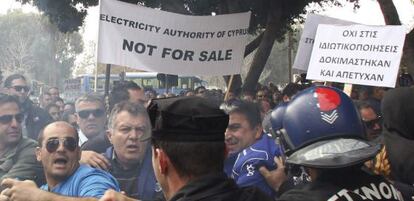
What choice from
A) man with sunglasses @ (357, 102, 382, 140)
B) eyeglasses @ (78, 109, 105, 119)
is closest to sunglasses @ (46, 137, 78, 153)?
eyeglasses @ (78, 109, 105, 119)

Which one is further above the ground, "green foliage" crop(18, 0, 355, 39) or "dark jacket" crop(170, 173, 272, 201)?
"green foliage" crop(18, 0, 355, 39)

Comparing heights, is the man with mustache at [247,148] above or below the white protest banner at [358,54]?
below

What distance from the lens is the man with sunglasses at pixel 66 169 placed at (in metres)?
2.99

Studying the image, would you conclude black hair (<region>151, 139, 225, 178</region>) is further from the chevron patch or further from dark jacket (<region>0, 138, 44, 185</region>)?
dark jacket (<region>0, 138, 44, 185</region>)

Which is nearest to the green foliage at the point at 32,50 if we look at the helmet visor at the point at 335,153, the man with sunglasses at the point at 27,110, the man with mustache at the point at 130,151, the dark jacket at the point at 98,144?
the man with sunglasses at the point at 27,110

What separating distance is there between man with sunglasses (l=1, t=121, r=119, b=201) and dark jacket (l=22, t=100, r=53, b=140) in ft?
10.8

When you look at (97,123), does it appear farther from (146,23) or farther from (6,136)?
(146,23)

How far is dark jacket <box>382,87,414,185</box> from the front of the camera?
2.93 m

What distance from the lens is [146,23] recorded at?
22.5 ft

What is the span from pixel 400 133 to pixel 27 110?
203 inches

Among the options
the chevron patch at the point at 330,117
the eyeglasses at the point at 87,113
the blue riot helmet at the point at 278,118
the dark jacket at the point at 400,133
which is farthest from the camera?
the eyeglasses at the point at 87,113

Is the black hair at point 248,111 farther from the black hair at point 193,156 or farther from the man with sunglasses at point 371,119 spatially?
the black hair at point 193,156

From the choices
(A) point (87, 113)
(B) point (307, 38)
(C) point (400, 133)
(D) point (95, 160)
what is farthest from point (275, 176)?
(B) point (307, 38)

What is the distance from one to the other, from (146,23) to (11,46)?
184ft
